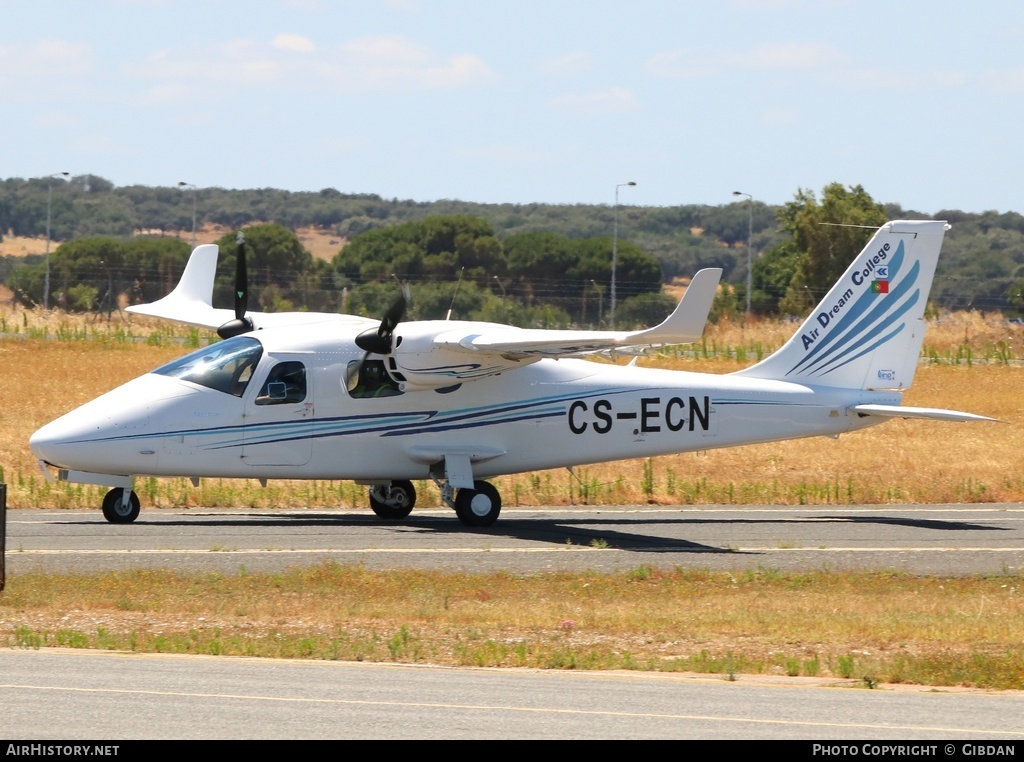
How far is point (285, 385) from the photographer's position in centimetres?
2173

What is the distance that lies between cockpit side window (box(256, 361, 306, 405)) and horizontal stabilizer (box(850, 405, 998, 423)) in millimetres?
8698

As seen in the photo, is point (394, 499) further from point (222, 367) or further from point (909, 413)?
point (909, 413)

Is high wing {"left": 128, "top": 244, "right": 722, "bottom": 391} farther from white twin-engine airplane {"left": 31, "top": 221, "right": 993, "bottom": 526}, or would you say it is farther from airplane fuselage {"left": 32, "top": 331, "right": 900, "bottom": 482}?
airplane fuselage {"left": 32, "top": 331, "right": 900, "bottom": 482}

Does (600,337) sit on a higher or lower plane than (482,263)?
lower

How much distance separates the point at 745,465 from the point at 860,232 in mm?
43553

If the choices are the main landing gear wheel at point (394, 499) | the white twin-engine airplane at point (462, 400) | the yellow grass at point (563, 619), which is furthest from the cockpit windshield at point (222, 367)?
the yellow grass at point (563, 619)

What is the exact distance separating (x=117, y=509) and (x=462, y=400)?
5214 millimetres

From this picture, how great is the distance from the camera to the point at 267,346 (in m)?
21.8

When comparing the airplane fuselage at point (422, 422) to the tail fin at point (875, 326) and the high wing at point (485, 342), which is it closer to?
the tail fin at point (875, 326)

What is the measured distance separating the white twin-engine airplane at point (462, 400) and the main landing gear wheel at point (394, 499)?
2 centimetres

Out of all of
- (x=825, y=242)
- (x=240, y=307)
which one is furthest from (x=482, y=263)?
(x=240, y=307)

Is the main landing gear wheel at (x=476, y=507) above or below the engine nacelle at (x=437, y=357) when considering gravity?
below

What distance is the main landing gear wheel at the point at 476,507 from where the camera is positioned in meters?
22.2
